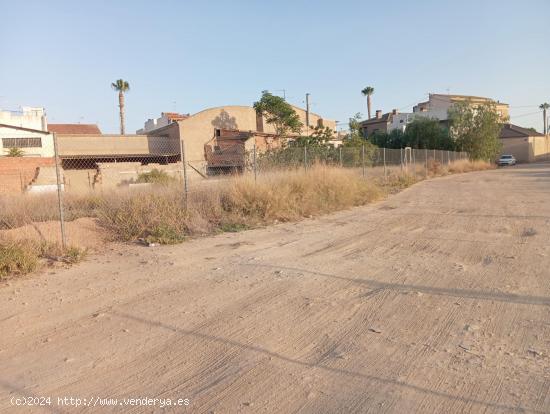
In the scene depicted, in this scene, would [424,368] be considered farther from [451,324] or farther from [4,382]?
[4,382]

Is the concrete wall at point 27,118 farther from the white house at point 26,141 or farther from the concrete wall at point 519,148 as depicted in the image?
the concrete wall at point 519,148

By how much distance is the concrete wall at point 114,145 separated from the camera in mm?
40000

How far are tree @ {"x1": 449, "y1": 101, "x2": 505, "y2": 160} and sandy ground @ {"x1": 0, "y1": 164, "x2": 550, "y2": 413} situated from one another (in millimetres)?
41857

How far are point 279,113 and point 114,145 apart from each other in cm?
1589

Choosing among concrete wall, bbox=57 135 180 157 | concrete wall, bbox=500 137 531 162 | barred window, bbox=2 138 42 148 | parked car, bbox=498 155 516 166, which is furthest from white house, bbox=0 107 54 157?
concrete wall, bbox=500 137 531 162

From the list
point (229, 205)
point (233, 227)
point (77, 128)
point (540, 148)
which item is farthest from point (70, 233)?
point (540, 148)

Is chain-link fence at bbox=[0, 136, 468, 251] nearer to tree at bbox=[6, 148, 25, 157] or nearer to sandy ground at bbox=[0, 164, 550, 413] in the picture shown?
sandy ground at bbox=[0, 164, 550, 413]

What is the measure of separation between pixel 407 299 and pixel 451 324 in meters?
0.75

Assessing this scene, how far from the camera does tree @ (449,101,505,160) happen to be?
4522 cm

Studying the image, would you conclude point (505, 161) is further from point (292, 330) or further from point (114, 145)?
point (292, 330)

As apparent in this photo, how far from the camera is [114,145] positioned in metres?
42.1

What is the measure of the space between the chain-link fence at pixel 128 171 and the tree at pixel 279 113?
451 centimetres

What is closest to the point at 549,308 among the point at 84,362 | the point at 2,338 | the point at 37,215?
the point at 84,362

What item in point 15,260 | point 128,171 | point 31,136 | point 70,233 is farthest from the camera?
point 31,136
